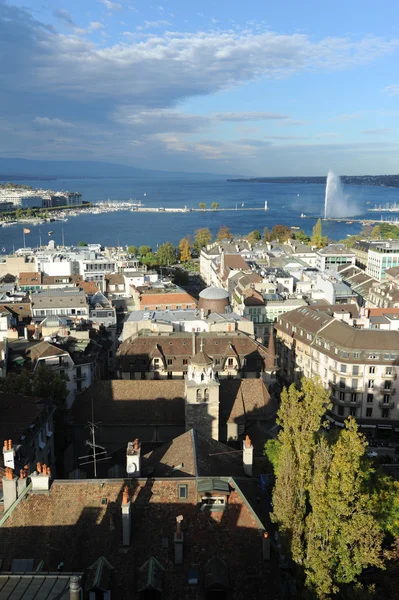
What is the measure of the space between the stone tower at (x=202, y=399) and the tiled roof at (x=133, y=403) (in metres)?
2.76

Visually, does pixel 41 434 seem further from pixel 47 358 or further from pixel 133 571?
pixel 133 571

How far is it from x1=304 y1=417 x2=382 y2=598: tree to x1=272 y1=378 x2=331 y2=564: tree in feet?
3.32

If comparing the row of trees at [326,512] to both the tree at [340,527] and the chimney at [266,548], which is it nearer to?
the tree at [340,527]

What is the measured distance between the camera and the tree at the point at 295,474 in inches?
894

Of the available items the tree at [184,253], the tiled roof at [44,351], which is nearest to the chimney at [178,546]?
the tiled roof at [44,351]

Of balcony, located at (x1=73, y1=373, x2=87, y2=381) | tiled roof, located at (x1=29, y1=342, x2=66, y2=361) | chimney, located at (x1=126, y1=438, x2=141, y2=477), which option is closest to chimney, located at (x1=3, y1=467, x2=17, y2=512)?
chimney, located at (x1=126, y1=438, x2=141, y2=477)

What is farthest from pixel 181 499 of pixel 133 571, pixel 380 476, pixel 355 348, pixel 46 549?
pixel 355 348

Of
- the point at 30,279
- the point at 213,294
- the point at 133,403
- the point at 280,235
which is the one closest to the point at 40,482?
the point at 133,403

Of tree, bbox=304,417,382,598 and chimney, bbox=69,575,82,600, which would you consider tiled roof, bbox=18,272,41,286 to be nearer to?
tree, bbox=304,417,382,598

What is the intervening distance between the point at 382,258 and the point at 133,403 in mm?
94539

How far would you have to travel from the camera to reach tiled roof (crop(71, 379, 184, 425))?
39000 millimetres

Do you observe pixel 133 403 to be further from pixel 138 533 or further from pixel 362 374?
pixel 362 374

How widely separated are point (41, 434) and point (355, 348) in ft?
106

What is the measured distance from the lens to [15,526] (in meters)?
21.7
